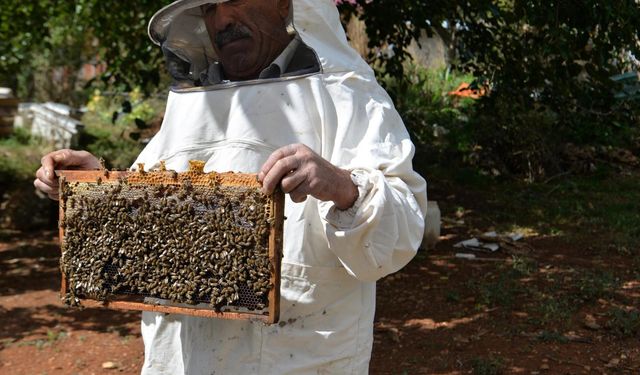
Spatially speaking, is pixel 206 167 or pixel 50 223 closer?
pixel 206 167

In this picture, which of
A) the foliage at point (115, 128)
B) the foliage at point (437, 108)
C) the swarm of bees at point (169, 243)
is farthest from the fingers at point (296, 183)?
the foliage at point (437, 108)

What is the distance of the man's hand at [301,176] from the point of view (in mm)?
1519

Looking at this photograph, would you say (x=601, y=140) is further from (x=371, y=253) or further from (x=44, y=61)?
(x=44, y=61)

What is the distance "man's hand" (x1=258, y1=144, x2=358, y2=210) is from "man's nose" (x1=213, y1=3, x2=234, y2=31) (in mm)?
594

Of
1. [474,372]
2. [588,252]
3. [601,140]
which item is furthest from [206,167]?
[601,140]

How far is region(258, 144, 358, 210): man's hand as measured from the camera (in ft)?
4.98

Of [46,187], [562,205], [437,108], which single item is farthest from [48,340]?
[437,108]

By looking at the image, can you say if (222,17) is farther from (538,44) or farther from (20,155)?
(20,155)

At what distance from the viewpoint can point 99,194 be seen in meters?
1.91

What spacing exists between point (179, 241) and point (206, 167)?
24 cm

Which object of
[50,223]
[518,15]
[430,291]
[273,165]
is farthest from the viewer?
[50,223]

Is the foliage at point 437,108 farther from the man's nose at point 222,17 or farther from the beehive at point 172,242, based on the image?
the beehive at point 172,242

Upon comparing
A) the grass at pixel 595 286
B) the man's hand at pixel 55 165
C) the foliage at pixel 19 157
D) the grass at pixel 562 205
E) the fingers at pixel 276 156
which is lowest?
the grass at pixel 595 286

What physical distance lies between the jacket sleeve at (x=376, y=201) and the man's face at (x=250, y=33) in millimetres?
320
